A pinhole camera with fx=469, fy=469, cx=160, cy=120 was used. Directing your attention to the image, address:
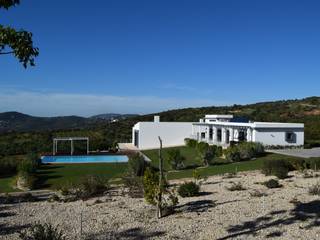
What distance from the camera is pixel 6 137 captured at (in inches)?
1839

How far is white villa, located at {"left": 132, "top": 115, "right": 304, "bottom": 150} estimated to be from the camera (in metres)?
35.6

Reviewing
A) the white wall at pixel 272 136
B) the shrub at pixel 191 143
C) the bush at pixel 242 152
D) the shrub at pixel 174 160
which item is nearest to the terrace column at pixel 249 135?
the white wall at pixel 272 136

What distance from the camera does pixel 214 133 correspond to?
43.0 m

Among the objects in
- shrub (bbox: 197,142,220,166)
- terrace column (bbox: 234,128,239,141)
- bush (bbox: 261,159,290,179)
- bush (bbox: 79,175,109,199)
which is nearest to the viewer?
bush (bbox: 79,175,109,199)

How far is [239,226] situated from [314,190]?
16.4 ft

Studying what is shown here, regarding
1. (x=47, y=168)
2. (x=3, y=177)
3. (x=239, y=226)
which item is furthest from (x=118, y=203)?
(x=47, y=168)

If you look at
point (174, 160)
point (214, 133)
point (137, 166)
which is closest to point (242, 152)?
point (174, 160)

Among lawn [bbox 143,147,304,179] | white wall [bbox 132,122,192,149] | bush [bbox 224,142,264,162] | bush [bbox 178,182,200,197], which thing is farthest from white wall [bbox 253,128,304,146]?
bush [bbox 178,182,200,197]

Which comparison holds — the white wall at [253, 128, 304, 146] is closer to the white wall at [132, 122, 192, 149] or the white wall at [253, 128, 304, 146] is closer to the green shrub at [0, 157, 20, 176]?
the white wall at [132, 122, 192, 149]

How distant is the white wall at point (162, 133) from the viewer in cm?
4266

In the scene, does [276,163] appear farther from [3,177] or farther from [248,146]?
[3,177]

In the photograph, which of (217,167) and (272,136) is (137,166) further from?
(272,136)

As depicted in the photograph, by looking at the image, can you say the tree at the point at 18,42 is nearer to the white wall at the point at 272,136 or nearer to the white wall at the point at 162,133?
the white wall at the point at 272,136

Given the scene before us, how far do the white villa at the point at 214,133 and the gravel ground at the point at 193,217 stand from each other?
1916cm
